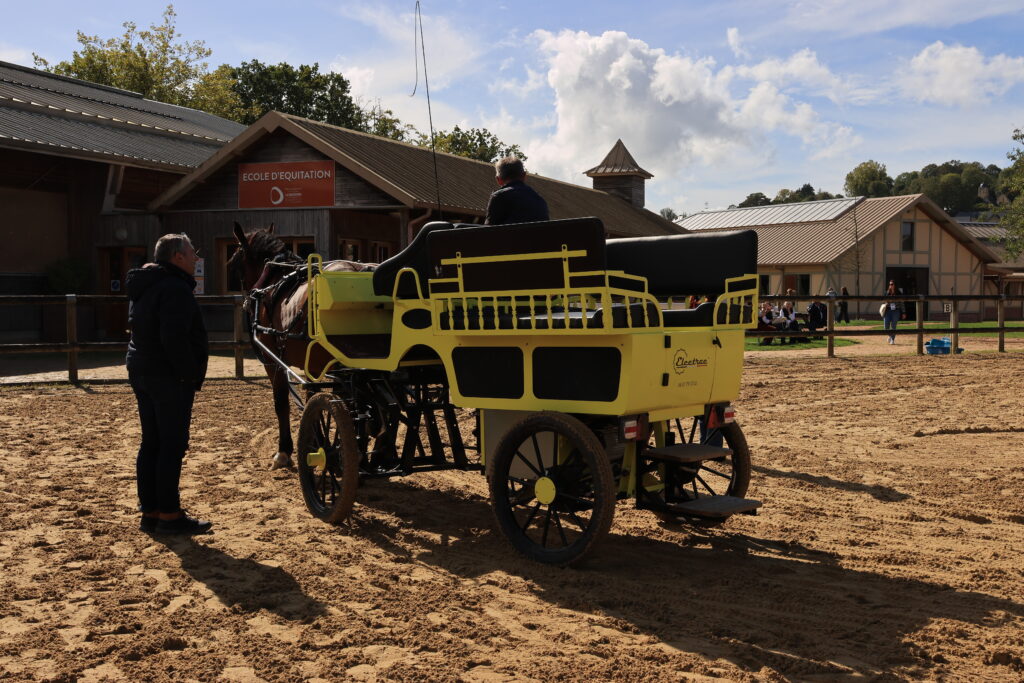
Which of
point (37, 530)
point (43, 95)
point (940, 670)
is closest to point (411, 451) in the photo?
point (37, 530)

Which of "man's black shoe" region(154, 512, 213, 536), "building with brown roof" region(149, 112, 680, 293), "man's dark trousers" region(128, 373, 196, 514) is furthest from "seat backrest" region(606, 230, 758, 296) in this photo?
"building with brown roof" region(149, 112, 680, 293)

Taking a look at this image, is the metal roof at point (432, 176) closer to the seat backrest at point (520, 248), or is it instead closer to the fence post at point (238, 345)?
the fence post at point (238, 345)

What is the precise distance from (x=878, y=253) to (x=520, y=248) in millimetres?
44737

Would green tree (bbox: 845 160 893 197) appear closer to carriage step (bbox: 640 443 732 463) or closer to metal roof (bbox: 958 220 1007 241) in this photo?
metal roof (bbox: 958 220 1007 241)

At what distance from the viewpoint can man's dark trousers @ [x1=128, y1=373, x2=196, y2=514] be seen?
567cm

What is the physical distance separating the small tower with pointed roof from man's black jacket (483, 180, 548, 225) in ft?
99.5

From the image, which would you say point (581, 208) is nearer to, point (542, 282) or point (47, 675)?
point (542, 282)

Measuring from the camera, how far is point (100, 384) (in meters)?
13.6

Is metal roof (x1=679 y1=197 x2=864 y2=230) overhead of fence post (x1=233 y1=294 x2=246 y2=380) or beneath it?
overhead

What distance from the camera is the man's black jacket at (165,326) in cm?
560

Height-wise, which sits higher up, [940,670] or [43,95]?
[43,95]

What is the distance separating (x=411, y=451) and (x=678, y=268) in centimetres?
211

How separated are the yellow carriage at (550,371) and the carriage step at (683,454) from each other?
0.6 inches

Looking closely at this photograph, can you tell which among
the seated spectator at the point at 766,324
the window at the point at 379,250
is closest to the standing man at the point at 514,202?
the window at the point at 379,250
